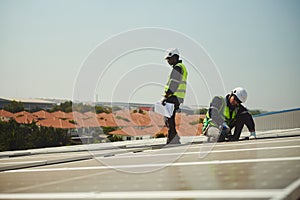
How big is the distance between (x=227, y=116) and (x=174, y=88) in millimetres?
1549

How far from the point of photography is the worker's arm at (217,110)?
7.57m

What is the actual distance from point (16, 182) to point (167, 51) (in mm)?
4315

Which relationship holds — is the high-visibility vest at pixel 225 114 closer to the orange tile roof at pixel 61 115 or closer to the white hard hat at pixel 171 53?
the white hard hat at pixel 171 53

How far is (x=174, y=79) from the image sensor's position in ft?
22.2

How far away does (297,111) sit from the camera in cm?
1248

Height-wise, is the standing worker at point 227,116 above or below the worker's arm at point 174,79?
below

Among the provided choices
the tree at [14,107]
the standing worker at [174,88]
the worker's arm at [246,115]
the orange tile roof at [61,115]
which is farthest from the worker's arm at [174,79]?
the tree at [14,107]

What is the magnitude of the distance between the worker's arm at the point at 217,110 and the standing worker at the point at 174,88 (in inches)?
35.1

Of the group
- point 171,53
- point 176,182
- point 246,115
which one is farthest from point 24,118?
point 176,182

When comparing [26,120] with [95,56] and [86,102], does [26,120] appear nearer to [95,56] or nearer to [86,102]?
[86,102]

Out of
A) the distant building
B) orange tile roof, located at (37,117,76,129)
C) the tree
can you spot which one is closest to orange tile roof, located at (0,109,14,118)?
the tree

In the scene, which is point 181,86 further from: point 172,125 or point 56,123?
point 56,123

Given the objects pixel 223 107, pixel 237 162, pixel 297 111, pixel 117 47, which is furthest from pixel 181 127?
pixel 297 111

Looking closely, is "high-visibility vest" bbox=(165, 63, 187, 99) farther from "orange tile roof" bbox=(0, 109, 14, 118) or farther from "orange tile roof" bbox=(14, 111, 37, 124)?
"orange tile roof" bbox=(0, 109, 14, 118)
